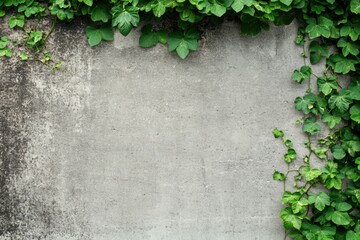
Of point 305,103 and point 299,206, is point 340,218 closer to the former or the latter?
point 299,206

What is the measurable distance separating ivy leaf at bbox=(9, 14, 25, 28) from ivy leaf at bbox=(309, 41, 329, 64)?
6.36ft

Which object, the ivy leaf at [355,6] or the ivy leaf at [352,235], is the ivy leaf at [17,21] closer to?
the ivy leaf at [355,6]

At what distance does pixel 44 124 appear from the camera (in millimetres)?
3340

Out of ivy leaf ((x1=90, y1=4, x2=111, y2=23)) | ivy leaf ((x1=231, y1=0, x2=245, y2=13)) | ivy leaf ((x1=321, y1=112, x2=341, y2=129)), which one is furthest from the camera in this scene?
ivy leaf ((x1=321, y1=112, x2=341, y2=129))

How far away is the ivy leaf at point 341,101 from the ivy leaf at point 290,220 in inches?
30.5

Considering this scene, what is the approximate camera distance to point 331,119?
338 centimetres

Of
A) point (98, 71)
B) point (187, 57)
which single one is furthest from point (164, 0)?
point (98, 71)

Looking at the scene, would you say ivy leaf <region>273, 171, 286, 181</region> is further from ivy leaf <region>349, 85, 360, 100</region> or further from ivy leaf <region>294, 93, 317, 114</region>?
ivy leaf <region>349, 85, 360, 100</region>

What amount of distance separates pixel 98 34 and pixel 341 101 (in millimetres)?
1679

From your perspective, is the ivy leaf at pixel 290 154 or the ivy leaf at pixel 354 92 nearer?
the ivy leaf at pixel 354 92

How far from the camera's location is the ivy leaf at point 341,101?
3.33 meters

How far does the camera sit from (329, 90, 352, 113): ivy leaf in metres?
3.33

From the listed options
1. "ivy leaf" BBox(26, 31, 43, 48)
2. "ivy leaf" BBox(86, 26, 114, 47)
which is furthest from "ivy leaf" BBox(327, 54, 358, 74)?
"ivy leaf" BBox(26, 31, 43, 48)

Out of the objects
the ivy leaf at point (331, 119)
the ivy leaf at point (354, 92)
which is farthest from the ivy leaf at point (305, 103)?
the ivy leaf at point (354, 92)
